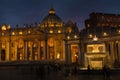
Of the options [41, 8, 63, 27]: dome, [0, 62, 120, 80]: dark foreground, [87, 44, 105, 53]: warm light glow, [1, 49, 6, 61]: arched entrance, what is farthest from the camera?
[41, 8, 63, 27]: dome

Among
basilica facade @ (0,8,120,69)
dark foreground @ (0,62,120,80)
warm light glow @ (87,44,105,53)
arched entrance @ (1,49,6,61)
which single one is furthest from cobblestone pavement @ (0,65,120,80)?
arched entrance @ (1,49,6,61)

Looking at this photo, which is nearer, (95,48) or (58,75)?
(58,75)

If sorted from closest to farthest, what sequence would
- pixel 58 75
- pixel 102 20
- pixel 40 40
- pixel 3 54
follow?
pixel 58 75, pixel 40 40, pixel 3 54, pixel 102 20

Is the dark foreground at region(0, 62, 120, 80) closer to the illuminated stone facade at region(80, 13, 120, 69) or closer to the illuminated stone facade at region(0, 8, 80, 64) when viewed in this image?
the illuminated stone facade at region(80, 13, 120, 69)

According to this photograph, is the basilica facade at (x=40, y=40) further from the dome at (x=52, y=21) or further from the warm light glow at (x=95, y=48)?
the warm light glow at (x=95, y=48)

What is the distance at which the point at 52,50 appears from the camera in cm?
12269

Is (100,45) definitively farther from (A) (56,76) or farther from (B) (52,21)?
(B) (52,21)

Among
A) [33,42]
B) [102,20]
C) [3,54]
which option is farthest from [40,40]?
[102,20]

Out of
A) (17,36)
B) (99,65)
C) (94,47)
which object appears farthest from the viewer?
(17,36)

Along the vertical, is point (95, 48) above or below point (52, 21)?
below

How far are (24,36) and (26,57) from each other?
11739mm

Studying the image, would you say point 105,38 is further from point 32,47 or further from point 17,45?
point 17,45

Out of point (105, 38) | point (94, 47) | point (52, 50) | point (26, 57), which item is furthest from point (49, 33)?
point (94, 47)

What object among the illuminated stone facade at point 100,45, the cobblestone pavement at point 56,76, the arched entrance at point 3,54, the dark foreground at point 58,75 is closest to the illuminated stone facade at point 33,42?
the arched entrance at point 3,54
